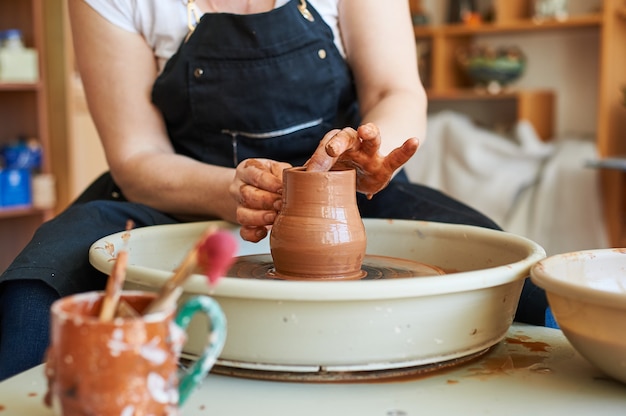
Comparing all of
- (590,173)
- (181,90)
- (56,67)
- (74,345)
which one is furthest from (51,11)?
(74,345)

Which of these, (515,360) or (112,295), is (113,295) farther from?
(515,360)

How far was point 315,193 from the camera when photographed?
89cm

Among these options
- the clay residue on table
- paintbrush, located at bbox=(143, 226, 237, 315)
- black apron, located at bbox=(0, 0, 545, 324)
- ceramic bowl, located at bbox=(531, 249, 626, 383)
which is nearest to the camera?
paintbrush, located at bbox=(143, 226, 237, 315)

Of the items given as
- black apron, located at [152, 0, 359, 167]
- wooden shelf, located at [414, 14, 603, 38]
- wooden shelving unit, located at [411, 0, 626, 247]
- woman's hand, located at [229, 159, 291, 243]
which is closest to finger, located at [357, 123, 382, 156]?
woman's hand, located at [229, 159, 291, 243]

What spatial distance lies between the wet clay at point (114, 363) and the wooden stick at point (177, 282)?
0.02 m

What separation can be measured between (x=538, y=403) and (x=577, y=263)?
0.18m

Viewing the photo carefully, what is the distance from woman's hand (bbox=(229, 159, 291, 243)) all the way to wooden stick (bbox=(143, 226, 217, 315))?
15.8 inches

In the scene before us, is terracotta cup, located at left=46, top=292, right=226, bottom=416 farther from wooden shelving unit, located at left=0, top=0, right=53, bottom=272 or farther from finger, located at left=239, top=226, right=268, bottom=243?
wooden shelving unit, located at left=0, top=0, right=53, bottom=272

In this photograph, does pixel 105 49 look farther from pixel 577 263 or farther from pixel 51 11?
pixel 51 11

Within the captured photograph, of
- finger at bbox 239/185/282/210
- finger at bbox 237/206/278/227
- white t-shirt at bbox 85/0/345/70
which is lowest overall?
finger at bbox 237/206/278/227

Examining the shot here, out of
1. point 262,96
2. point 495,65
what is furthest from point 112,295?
point 495,65

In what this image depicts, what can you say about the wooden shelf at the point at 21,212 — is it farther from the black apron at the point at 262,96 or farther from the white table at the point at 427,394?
the white table at the point at 427,394

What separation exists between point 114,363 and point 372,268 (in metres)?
0.51

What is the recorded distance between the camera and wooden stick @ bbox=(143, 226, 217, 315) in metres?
0.56
